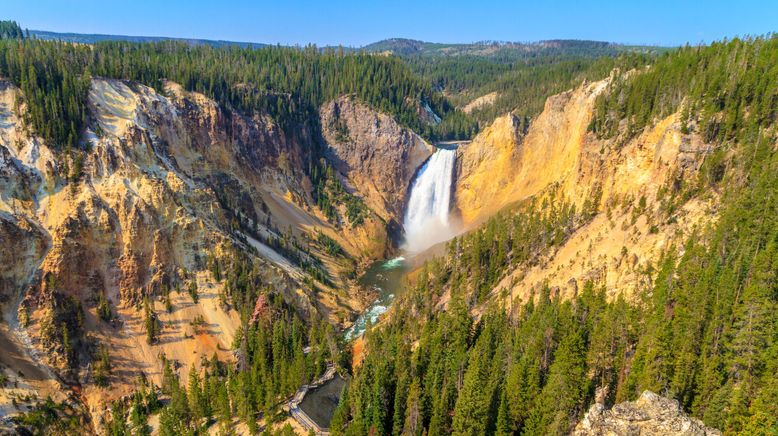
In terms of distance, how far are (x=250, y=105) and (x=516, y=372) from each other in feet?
265

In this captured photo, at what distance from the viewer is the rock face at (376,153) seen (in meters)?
111

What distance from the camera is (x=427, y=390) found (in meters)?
41.2

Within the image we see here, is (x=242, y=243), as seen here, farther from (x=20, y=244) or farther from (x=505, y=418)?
(x=505, y=418)

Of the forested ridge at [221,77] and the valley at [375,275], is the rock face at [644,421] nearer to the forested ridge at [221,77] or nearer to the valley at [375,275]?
the valley at [375,275]

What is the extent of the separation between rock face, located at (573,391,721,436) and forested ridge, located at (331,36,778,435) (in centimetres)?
426

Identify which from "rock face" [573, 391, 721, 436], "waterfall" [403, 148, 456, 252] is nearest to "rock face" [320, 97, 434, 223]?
"waterfall" [403, 148, 456, 252]

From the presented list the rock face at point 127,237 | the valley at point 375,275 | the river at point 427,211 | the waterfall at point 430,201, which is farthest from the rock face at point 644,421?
the waterfall at point 430,201

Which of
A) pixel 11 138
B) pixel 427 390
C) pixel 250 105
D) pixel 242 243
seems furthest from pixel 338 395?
pixel 250 105

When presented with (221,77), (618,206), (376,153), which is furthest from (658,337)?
(221,77)

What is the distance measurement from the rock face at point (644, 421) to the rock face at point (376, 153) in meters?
87.2

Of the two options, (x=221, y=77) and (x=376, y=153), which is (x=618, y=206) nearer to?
(x=376, y=153)

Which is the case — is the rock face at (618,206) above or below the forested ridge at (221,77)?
below

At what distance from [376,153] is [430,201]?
16227 millimetres

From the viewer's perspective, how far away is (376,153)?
4464 inches
